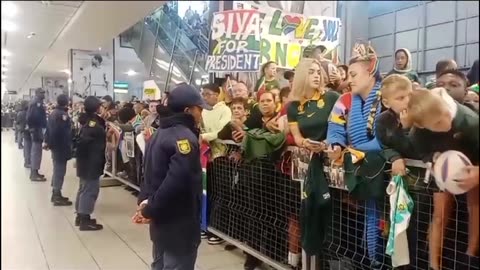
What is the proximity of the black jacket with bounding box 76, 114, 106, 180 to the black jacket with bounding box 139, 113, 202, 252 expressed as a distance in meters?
1.76

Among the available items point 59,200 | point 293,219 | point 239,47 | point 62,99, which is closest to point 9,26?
point 62,99

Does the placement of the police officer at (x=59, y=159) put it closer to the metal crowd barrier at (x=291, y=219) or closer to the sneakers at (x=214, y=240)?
the metal crowd barrier at (x=291, y=219)

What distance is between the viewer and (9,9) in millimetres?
1065

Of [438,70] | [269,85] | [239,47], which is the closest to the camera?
[438,70]

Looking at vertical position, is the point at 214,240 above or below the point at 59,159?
below

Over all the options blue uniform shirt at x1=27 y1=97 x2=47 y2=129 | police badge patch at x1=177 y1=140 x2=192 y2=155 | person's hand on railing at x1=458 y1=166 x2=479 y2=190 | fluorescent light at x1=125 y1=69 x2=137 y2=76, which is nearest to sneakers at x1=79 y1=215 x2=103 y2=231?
blue uniform shirt at x1=27 y1=97 x2=47 y2=129

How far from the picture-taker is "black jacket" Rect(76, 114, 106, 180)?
380 cm

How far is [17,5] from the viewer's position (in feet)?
3.41

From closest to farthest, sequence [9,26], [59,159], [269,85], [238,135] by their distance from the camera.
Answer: [9,26] < [238,135] < [269,85] < [59,159]

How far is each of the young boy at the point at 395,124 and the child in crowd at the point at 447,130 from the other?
24 cm

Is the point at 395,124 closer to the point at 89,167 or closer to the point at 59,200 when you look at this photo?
the point at 89,167

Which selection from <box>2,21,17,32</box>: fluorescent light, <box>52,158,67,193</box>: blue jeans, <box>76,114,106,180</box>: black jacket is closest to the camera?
<box>2,21,17,32</box>: fluorescent light

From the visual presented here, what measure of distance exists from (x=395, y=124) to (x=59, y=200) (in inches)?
142

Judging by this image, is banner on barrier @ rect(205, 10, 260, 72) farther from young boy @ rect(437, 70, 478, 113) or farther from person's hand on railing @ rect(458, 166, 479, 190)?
person's hand on railing @ rect(458, 166, 479, 190)
